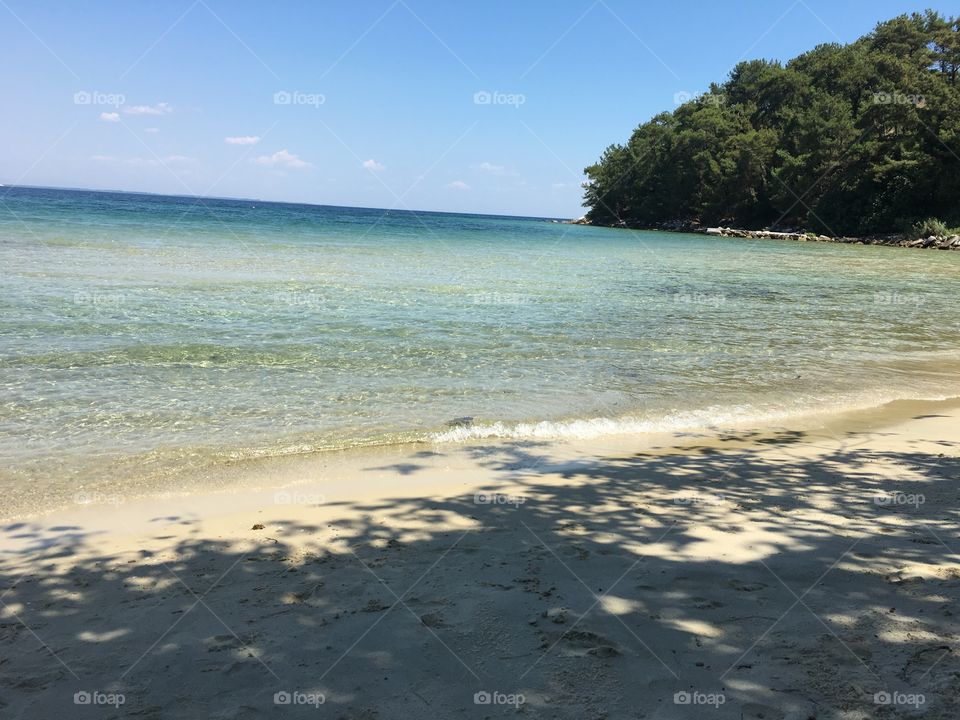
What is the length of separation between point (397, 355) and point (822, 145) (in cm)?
7332

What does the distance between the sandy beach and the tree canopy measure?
6804 cm

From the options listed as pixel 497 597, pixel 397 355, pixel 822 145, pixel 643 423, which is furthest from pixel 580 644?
pixel 822 145

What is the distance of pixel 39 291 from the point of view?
14953 mm

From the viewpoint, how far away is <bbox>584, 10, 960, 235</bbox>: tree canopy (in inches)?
2400

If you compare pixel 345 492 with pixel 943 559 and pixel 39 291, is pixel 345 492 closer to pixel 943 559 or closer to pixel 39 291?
pixel 943 559

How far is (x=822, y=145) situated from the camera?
68.8m

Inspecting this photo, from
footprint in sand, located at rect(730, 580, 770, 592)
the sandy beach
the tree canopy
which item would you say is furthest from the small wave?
the tree canopy

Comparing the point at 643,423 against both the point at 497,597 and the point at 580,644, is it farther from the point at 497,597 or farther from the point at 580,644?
the point at 580,644

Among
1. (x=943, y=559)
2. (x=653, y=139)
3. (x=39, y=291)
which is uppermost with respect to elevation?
(x=653, y=139)

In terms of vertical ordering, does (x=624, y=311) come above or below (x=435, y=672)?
above

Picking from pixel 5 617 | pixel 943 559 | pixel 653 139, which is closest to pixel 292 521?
pixel 5 617

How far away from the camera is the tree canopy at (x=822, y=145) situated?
61.0 m

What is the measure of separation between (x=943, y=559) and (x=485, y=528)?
3.01 metres

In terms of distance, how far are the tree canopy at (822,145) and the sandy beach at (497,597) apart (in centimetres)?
6804
